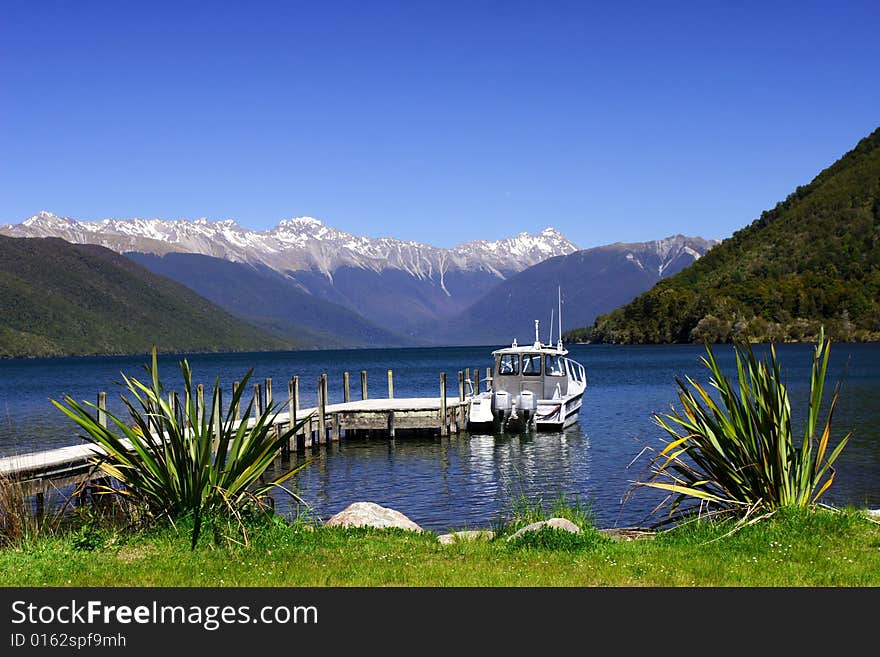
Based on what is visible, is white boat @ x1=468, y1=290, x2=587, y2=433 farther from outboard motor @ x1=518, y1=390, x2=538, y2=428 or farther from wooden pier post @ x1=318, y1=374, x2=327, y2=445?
wooden pier post @ x1=318, y1=374, x2=327, y2=445

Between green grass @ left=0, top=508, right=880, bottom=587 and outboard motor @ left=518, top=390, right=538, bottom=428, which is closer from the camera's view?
green grass @ left=0, top=508, right=880, bottom=587

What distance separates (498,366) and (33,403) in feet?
130

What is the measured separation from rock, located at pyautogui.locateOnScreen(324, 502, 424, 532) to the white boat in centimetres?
2248

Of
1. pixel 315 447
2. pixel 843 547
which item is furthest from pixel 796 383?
pixel 843 547

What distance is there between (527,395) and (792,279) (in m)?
133

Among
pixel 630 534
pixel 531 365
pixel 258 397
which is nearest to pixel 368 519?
pixel 630 534

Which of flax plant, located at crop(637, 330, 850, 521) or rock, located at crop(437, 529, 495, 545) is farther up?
flax plant, located at crop(637, 330, 850, 521)

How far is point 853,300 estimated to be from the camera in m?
148

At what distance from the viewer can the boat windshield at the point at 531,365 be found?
38931 millimetres

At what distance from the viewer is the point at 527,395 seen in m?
37.5

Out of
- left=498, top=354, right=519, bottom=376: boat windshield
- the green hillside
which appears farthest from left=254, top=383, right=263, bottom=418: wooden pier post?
the green hillside

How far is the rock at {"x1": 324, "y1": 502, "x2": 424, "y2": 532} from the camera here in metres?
13.4

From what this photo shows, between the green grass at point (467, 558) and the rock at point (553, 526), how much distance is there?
0.24 metres

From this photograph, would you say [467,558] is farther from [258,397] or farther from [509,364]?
[258,397]
